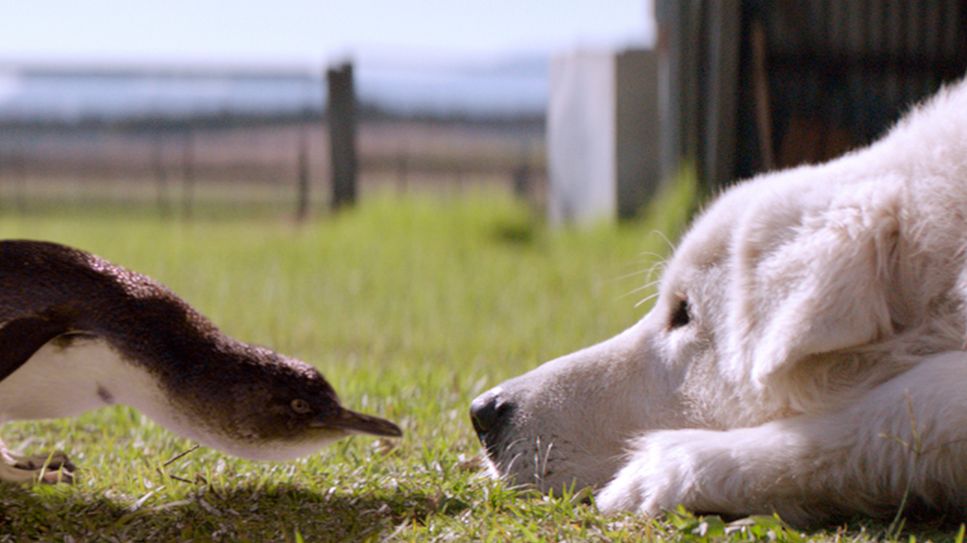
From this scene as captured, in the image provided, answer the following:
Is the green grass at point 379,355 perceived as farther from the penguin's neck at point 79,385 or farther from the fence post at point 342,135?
the fence post at point 342,135

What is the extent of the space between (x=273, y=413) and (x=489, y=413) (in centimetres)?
50

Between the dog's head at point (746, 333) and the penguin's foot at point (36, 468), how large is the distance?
1.00 m

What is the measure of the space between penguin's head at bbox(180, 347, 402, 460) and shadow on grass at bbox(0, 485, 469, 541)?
0.12m

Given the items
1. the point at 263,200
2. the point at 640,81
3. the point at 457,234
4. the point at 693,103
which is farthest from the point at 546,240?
the point at 263,200

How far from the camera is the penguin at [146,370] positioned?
2.55 metres

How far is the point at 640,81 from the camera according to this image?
977 centimetres

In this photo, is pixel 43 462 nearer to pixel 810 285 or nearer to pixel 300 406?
pixel 300 406

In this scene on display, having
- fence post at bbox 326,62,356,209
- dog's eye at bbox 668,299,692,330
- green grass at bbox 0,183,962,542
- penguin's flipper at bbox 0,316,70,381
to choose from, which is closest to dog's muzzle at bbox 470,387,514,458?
green grass at bbox 0,183,962,542

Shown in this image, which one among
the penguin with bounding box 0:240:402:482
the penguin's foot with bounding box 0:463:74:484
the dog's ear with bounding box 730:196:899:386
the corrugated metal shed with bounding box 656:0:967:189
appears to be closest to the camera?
the dog's ear with bounding box 730:196:899:386

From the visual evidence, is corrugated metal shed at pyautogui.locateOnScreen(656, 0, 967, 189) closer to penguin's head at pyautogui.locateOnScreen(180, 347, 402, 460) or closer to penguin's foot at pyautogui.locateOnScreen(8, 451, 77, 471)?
penguin's head at pyautogui.locateOnScreen(180, 347, 402, 460)

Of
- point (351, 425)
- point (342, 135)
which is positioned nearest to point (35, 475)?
point (351, 425)

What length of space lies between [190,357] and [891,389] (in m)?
1.52

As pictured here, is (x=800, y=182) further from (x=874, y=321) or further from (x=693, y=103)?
(x=693, y=103)

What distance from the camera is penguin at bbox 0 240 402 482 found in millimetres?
2547
